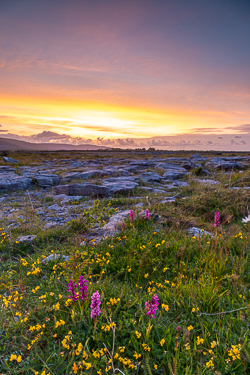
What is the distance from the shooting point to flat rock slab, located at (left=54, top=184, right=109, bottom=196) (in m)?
10.9

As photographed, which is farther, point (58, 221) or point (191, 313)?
point (58, 221)

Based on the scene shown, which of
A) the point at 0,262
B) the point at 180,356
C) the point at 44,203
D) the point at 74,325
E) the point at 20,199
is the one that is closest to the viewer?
the point at 180,356

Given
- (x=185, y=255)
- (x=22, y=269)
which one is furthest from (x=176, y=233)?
(x=22, y=269)

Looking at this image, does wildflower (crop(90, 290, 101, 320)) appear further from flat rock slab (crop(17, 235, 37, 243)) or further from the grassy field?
flat rock slab (crop(17, 235, 37, 243))

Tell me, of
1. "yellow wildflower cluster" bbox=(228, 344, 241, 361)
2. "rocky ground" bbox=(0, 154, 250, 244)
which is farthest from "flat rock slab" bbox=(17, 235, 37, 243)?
"yellow wildflower cluster" bbox=(228, 344, 241, 361)

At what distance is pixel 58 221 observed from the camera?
710 centimetres

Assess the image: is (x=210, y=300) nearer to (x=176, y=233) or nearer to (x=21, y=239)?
(x=176, y=233)

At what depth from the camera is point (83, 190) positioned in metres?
11.2

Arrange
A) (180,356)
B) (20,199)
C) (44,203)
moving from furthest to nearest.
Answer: (20,199) < (44,203) < (180,356)

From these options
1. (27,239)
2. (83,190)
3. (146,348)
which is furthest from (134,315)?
(83,190)

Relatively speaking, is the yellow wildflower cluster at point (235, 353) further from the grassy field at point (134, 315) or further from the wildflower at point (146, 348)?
the wildflower at point (146, 348)

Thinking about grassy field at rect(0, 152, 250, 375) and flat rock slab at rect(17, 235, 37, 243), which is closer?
grassy field at rect(0, 152, 250, 375)

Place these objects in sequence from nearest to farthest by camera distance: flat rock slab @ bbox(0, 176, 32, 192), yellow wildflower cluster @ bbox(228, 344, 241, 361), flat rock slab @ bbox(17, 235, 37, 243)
Result: yellow wildflower cluster @ bbox(228, 344, 241, 361)
flat rock slab @ bbox(17, 235, 37, 243)
flat rock slab @ bbox(0, 176, 32, 192)

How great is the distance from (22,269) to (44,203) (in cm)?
624
